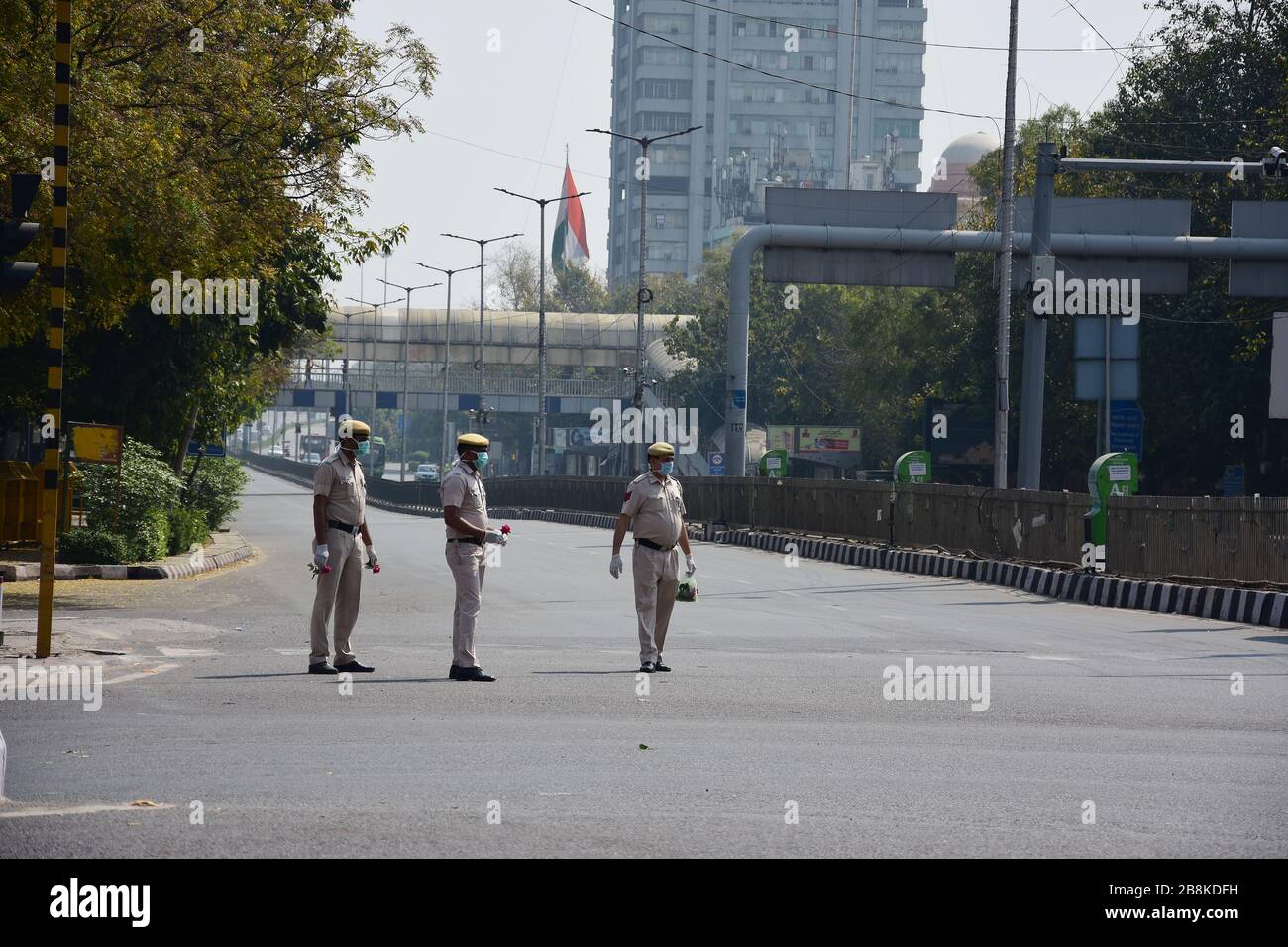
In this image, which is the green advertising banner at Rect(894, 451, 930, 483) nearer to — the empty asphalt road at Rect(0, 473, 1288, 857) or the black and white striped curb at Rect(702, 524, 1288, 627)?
the black and white striped curb at Rect(702, 524, 1288, 627)

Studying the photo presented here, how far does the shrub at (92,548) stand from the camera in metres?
24.1

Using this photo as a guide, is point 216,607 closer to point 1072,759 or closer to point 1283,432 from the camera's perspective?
point 1072,759

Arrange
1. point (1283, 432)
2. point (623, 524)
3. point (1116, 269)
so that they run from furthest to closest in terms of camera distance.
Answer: point (1283, 432)
point (1116, 269)
point (623, 524)

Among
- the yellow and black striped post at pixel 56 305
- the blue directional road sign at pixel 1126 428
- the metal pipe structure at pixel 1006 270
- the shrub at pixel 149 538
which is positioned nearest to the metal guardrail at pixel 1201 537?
the blue directional road sign at pixel 1126 428

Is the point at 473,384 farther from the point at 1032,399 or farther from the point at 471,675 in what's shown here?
the point at 471,675

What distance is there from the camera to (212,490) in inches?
1593

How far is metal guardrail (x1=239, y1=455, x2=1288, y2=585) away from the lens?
2177cm

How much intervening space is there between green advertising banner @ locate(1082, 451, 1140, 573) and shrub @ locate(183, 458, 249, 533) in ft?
63.9

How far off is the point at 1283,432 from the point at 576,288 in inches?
3993

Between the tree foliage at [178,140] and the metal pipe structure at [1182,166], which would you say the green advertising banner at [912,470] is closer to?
the metal pipe structure at [1182,166]

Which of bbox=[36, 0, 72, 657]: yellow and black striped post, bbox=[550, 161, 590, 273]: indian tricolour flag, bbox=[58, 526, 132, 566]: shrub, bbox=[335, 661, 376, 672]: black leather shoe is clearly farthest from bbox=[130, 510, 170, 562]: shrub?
bbox=[550, 161, 590, 273]: indian tricolour flag

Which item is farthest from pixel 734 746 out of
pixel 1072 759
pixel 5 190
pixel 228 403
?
pixel 228 403

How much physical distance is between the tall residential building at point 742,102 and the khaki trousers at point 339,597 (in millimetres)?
172493

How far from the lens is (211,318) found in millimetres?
28984
